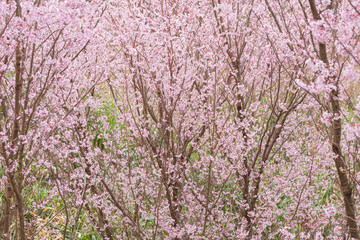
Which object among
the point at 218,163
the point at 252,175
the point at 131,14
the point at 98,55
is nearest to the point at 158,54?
the point at 131,14

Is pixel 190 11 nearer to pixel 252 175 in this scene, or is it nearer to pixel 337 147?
pixel 252 175

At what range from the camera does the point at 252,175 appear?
5102 millimetres

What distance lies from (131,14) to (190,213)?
250 centimetres

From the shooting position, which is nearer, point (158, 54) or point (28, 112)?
point (28, 112)

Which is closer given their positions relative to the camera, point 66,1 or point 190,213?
point 66,1

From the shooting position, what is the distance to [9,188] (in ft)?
11.3

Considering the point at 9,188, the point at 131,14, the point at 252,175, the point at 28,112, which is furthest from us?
the point at 252,175

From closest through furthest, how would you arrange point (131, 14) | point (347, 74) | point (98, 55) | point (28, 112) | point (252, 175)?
point (347, 74), point (28, 112), point (131, 14), point (252, 175), point (98, 55)

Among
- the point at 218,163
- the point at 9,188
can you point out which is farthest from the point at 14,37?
the point at 218,163

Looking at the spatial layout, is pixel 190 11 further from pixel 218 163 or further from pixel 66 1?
pixel 66 1

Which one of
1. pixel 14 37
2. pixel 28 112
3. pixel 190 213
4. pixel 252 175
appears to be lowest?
pixel 190 213

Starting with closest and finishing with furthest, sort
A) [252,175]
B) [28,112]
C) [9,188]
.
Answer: [28,112]
[9,188]
[252,175]

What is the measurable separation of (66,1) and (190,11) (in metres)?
2.62

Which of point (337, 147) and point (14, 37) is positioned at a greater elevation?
point (14, 37)
